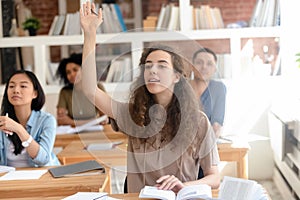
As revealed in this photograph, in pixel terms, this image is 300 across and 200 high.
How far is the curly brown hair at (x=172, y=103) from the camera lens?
87.3 inches

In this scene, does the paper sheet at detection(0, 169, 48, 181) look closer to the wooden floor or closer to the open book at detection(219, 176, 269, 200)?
the open book at detection(219, 176, 269, 200)

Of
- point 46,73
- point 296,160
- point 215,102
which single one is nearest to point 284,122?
point 296,160

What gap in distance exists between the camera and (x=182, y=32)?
15.6ft

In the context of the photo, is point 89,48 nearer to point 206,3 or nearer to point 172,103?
point 172,103

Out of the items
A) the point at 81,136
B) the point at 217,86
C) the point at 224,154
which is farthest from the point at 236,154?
the point at 81,136

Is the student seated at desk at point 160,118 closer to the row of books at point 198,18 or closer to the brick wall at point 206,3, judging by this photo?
the row of books at point 198,18

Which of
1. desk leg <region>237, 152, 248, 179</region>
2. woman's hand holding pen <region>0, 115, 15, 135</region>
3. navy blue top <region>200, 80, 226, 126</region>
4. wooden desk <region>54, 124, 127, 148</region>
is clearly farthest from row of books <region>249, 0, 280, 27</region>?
woman's hand holding pen <region>0, 115, 15, 135</region>

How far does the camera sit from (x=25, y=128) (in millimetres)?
3033

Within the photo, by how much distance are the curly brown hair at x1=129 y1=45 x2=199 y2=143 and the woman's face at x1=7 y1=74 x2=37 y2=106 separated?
1.01m

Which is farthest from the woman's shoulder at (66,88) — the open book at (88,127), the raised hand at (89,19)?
the raised hand at (89,19)

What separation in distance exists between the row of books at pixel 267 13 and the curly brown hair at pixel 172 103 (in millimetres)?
2662

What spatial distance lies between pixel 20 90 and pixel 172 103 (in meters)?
1.16

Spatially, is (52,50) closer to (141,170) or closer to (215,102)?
(215,102)

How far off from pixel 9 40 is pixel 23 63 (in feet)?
3.09
